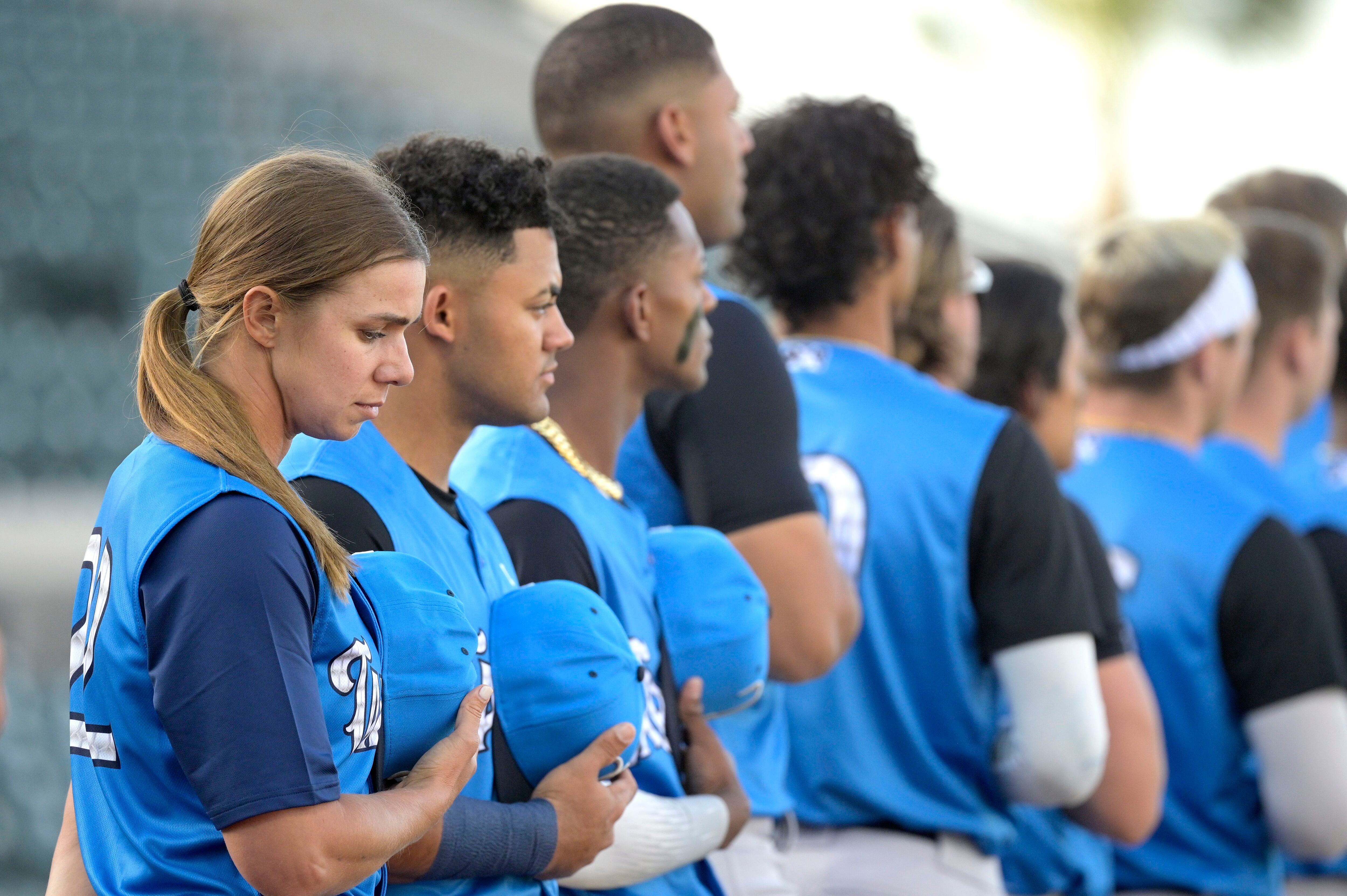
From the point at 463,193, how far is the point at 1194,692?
2.22 m

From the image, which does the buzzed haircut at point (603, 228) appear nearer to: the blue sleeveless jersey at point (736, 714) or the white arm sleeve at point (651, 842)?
the blue sleeveless jersey at point (736, 714)

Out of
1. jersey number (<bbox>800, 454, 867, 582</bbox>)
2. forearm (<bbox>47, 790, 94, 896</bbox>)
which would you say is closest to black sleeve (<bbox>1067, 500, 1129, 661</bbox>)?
jersey number (<bbox>800, 454, 867, 582</bbox>)

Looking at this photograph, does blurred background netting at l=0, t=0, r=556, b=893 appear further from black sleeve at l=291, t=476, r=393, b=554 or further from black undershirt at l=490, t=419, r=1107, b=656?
black sleeve at l=291, t=476, r=393, b=554

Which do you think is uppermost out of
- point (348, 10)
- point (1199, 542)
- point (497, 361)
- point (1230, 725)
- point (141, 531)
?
point (348, 10)

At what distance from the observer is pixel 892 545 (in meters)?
2.68

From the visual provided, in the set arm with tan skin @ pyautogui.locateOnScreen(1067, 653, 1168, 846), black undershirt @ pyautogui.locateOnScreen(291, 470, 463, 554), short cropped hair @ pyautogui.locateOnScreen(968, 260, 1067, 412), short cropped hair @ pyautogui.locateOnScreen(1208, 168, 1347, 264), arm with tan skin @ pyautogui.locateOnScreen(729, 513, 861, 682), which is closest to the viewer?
black undershirt @ pyautogui.locateOnScreen(291, 470, 463, 554)

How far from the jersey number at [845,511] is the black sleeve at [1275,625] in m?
1.04

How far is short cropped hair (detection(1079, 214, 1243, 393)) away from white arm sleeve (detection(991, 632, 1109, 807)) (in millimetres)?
1204

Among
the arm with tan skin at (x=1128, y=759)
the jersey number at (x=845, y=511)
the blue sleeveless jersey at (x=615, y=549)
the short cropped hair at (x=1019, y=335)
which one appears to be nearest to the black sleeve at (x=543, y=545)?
the blue sleeveless jersey at (x=615, y=549)

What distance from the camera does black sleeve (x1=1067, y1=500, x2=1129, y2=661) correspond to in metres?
2.89

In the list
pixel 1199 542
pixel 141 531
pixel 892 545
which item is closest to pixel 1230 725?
pixel 1199 542

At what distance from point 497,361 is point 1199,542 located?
80.9 inches

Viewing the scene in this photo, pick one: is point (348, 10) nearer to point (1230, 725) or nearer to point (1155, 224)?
point (1155, 224)

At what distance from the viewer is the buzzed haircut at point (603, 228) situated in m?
2.17
